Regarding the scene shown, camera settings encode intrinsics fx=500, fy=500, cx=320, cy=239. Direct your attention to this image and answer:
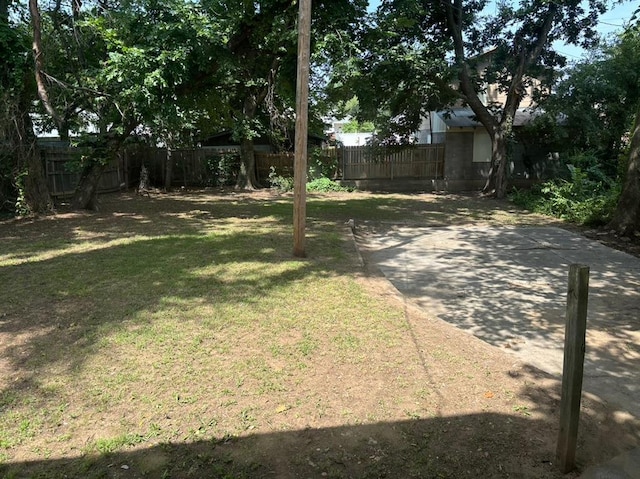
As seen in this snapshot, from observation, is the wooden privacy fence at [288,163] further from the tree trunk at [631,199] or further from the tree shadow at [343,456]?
the tree shadow at [343,456]

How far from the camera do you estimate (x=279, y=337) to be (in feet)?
14.5

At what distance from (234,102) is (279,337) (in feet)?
57.1

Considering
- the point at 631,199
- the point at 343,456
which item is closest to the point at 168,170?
the point at 631,199

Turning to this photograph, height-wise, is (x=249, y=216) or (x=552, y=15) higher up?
(x=552, y=15)

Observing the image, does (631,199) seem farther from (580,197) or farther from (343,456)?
(343,456)

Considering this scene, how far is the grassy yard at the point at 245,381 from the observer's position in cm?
281

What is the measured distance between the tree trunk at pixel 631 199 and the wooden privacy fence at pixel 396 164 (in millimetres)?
12046

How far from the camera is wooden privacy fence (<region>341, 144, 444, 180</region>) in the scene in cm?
2200

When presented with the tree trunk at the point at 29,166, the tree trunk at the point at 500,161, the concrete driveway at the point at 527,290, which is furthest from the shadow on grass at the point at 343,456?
the tree trunk at the point at 500,161

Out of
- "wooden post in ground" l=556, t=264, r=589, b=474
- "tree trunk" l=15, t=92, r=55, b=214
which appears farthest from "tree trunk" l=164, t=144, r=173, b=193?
"wooden post in ground" l=556, t=264, r=589, b=474

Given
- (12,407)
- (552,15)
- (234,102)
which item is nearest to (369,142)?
(234,102)

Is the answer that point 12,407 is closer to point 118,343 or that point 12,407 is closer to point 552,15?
point 118,343

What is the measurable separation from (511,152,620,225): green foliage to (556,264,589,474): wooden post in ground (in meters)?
9.86

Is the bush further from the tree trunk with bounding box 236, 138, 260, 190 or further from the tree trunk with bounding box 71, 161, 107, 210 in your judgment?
the tree trunk with bounding box 71, 161, 107, 210
